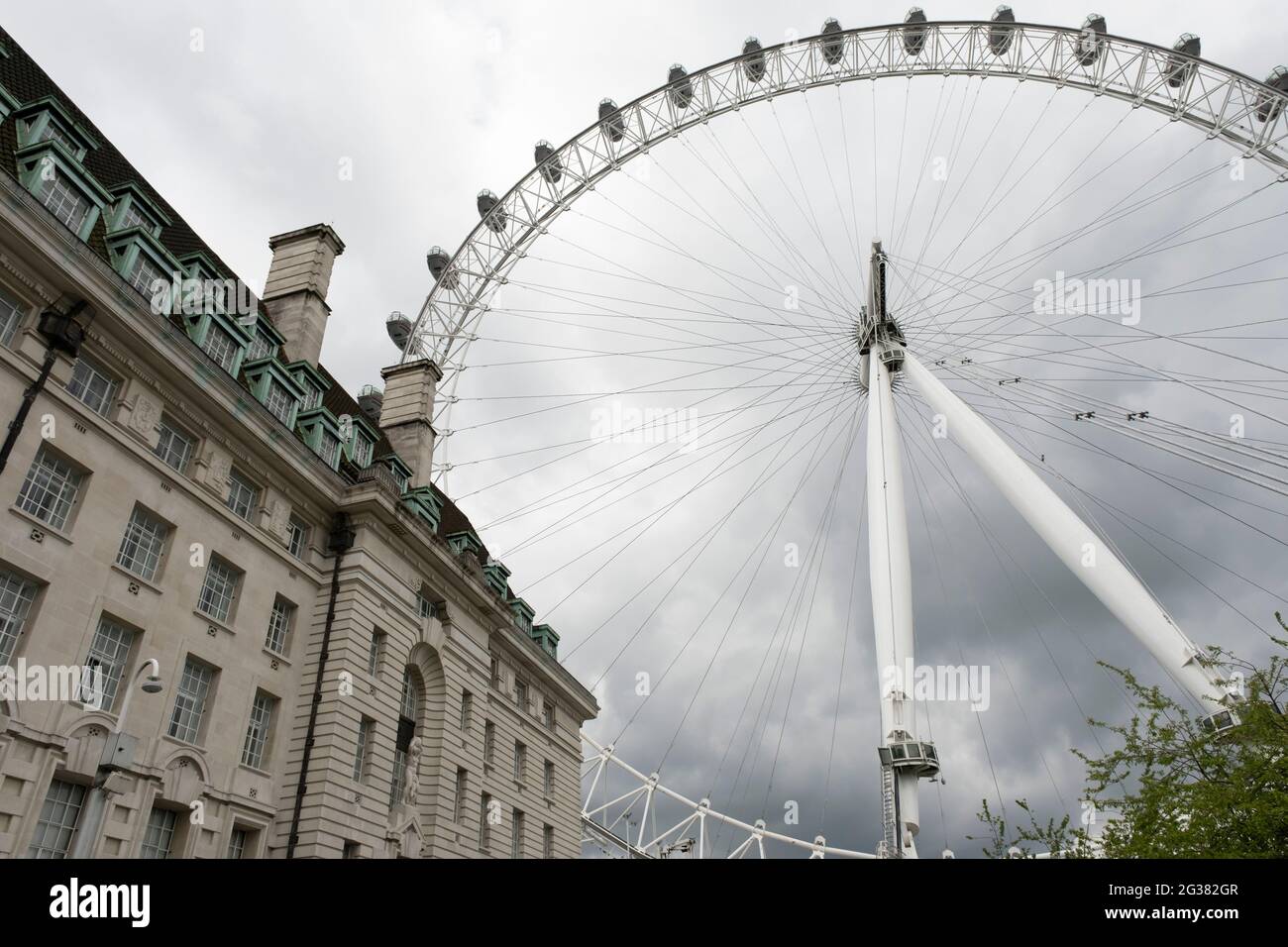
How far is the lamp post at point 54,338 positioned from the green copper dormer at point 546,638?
109 ft

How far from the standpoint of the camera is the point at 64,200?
25.9 metres

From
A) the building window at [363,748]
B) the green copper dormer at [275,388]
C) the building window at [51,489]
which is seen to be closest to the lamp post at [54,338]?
the building window at [51,489]

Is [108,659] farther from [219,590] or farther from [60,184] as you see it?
[60,184]

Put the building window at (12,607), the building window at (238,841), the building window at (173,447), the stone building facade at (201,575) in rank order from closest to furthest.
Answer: the building window at (12,607) → the stone building facade at (201,575) → the building window at (173,447) → the building window at (238,841)

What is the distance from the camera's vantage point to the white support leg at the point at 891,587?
34.9 m

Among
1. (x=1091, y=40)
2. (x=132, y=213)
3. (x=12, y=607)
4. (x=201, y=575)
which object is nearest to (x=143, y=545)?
(x=201, y=575)

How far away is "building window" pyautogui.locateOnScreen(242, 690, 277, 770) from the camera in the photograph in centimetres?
2953

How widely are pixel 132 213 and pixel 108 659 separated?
577 inches

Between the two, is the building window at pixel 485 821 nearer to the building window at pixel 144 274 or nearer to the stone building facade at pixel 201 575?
the stone building facade at pixel 201 575
